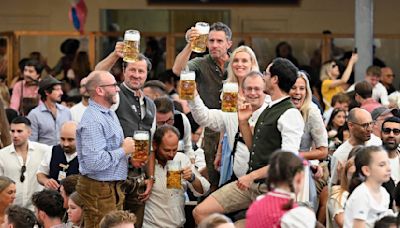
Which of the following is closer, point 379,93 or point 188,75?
point 188,75

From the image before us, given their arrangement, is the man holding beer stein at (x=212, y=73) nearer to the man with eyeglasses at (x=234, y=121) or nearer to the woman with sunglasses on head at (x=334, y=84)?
the man with eyeglasses at (x=234, y=121)

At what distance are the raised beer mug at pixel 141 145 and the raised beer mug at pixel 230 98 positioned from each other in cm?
69

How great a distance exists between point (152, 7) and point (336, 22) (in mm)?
2849

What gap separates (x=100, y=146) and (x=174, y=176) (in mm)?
735

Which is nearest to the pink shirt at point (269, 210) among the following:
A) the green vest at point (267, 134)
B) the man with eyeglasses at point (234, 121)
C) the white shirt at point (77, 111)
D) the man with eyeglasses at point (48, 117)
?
the green vest at point (267, 134)

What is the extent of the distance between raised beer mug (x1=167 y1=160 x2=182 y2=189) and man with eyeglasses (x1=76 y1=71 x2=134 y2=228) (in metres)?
0.40

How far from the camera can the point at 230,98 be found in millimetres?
10156

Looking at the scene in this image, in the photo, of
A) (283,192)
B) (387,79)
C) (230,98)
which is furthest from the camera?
(387,79)

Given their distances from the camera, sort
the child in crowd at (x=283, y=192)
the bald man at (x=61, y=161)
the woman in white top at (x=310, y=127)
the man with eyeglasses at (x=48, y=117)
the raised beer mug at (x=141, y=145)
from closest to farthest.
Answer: the child in crowd at (x=283, y=192), the raised beer mug at (x=141, y=145), the woman in white top at (x=310, y=127), the bald man at (x=61, y=161), the man with eyeglasses at (x=48, y=117)

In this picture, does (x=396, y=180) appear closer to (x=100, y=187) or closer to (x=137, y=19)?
(x=100, y=187)

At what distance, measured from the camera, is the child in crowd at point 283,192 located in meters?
7.80

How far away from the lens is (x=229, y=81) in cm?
1070

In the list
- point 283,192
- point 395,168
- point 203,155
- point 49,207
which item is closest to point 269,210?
point 283,192

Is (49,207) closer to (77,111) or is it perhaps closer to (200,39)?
(200,39)
